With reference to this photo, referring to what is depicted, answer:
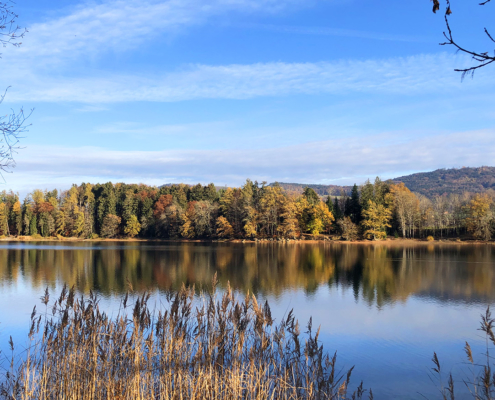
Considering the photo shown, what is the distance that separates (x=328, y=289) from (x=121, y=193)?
238 feet

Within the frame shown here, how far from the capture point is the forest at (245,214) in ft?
199

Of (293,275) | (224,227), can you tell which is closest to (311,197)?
(224,227)

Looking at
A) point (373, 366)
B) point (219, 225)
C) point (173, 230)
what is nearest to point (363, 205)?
point (219, 225)

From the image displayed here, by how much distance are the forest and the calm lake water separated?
2698 cm

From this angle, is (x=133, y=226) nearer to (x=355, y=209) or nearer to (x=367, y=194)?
(x=355, y=209)

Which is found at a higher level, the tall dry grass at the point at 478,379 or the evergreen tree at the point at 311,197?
the evergreen tree at the point at 311,197

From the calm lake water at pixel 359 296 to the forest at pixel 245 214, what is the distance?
2698cm

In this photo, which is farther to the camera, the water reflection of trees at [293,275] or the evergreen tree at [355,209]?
the evergreen tree at [355,209]

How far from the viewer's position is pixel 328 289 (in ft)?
67.0

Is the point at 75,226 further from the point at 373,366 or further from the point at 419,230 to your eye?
the point at 373,366

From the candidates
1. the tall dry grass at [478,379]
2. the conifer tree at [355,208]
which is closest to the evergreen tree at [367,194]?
the conifer tree at [355,208]

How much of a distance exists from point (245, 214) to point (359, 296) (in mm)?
45932

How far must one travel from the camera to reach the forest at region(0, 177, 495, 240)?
60.8m

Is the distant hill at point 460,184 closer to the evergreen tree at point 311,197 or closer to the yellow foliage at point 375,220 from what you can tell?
the evergreen tree at point 311,197
